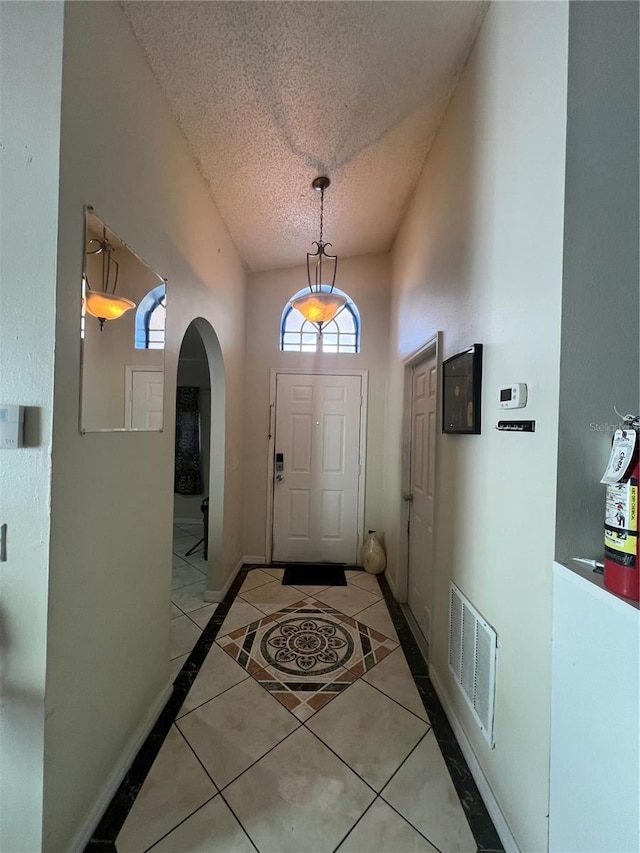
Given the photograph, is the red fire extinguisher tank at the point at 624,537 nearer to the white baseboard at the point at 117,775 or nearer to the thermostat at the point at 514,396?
the thermostat at the point at 514,396

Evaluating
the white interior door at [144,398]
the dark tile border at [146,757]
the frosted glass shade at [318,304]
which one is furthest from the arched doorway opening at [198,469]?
the white interior door at [144,398]

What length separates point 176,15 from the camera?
4.22ft

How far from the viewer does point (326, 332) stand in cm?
360

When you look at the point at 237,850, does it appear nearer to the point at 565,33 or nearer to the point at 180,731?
the point at 180,731

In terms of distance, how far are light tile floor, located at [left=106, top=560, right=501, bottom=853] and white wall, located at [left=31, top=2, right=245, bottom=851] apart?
27 centimetres

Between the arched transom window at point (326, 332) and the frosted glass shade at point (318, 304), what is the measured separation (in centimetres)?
113

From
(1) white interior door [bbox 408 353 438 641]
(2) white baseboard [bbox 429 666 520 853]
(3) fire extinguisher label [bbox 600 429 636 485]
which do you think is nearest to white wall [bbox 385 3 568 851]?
(2) white baseboard [bbox 429 666 520 853]

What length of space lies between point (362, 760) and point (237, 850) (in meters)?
0.55

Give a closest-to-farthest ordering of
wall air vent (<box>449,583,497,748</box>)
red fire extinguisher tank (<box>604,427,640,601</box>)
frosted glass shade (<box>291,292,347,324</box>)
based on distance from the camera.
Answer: red fire extinguisher tank (<box>604,427,640,601</box>)
wall air vent (<box>449,583,497,748</box>)
frosted glass shade (<box>291,292,347,324</box>)

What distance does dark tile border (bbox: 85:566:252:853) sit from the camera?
44.8 inches

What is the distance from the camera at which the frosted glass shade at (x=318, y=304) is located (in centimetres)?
236

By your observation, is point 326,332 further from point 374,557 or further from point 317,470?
A: point 374,557

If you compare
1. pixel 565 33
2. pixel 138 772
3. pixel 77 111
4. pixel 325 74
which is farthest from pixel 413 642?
pixel 325 74

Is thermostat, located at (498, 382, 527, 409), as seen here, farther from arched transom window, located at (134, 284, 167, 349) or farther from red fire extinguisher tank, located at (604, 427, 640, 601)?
arched transom window, located at (134, 284, 167, 349)
